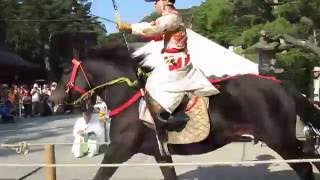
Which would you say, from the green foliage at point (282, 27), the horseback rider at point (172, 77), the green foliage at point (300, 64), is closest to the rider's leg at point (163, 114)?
the horseback rider at point (172, 77)

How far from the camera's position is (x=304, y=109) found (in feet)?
22.3

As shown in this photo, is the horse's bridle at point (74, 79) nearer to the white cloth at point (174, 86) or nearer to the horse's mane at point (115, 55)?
the horse's mane at point (115, 55)

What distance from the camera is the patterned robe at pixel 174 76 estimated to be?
21.0 feet

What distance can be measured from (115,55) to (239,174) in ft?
9.79

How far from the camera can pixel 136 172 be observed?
900 centimetres

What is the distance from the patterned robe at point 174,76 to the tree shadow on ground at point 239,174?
7.53 feet

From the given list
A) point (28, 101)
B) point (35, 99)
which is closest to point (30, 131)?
point (35, 99)

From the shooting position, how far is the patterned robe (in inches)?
252

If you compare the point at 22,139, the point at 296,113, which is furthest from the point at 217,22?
the point at 296,113

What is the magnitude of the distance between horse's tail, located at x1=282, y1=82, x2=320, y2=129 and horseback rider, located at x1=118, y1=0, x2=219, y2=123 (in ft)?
3.12

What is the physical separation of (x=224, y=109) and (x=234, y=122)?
0.19 meters

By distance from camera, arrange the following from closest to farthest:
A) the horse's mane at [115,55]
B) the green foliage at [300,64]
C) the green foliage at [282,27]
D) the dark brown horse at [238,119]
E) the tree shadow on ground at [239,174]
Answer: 1. the dark brown horse at [238,119]
2. the horse's mane at [115,55]
3. the tree shadow on ground at [239,174]
4. the green foliage at [282,27]
5. the green foliage at [300,64]

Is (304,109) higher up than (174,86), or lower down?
lower down

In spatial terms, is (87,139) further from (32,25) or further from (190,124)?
(32,25)
